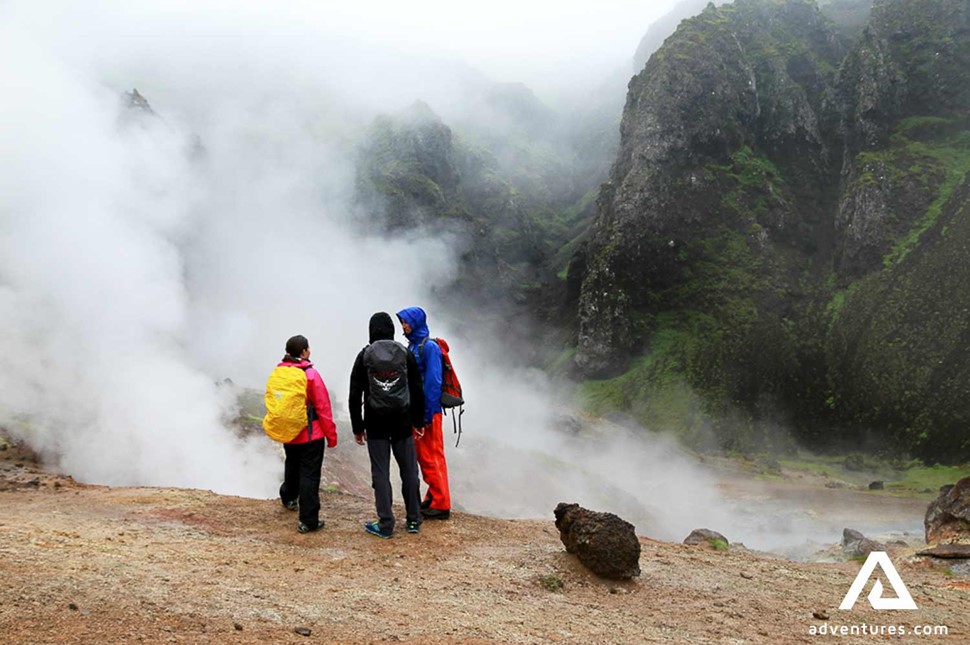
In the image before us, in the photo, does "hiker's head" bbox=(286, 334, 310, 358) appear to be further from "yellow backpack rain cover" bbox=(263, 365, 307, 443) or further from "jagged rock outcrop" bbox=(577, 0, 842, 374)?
"jagged rock outcrop" bbox=(577, 0, 842, 374)

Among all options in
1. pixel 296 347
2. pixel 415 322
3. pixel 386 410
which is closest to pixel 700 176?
pixel 415 322

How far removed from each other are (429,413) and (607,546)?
8.15 feet

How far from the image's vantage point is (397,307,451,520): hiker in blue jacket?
7.30 metres

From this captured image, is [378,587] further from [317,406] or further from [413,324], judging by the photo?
[413,324]

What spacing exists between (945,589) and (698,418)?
50139 mm

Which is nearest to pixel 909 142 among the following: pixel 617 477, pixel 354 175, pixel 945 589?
pixel 617 477

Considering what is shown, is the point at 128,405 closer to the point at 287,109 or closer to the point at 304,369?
the point at 304,369

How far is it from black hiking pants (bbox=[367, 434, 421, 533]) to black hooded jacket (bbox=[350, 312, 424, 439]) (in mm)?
104

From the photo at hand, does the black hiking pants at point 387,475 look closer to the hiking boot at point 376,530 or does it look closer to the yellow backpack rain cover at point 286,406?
the hiking boot at point 376,530

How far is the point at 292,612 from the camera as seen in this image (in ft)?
15.1

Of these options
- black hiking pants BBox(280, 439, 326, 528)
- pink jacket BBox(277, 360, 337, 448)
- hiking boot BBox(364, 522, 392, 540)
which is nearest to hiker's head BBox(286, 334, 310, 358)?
pink jacket BBox(277, 360, 337, 448)

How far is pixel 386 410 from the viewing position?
677 cm

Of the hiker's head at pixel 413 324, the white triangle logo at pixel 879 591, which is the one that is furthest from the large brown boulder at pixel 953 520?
the hiker's head at pixel 413 324

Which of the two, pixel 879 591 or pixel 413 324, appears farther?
pixel 413 324
